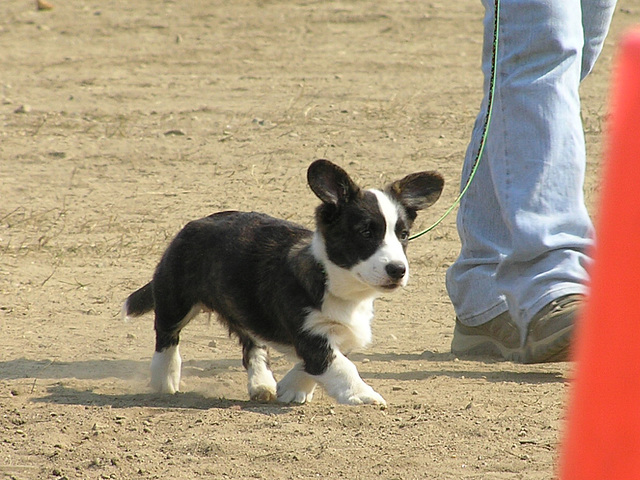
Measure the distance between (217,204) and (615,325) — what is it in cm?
589

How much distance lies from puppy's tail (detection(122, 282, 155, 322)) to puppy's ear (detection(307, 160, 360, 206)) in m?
1.13

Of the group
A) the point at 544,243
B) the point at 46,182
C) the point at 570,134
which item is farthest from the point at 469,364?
the point at 46,182

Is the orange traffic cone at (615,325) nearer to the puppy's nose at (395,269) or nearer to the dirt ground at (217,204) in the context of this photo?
the dirt ground at (217,204)

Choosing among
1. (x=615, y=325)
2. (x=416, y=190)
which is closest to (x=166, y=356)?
(x=416, y=190)

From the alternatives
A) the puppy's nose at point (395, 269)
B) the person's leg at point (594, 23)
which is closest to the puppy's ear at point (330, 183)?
the puppy's nose at point (395, 269)

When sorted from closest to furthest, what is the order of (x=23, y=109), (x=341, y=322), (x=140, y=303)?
(x=341, y=322) → (x=140, y=303) → (x=23, y=109)

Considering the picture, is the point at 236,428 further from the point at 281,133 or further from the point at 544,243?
the point at 281,133

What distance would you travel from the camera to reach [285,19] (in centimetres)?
1351

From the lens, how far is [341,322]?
4.45 m

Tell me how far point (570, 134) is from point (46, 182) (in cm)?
435

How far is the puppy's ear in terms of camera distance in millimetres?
4414

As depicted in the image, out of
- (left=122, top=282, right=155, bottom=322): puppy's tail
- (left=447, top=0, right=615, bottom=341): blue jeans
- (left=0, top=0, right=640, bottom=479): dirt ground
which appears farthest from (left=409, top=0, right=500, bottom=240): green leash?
(left=122, top=282, right=155, bottom=322): puppy's tail

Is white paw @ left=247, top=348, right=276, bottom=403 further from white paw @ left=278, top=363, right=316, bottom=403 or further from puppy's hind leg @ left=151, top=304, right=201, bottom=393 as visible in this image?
puppy's hind leg @ left=151, top=304, right=201, bottom=393

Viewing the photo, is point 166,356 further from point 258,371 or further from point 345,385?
point 345,385
